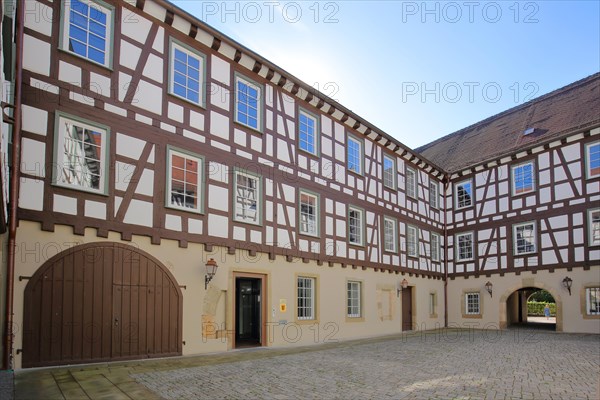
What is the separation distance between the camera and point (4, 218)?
7539 millimetres

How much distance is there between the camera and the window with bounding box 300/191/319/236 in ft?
48.5

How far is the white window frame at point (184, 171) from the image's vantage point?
428 inches

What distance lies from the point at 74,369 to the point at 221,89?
732cm

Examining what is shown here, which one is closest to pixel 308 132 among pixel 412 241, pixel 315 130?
pixel 315 130

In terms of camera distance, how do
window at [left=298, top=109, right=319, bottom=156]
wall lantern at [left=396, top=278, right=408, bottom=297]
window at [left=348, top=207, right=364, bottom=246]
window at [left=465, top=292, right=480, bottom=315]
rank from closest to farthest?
window at [left=298, top=109, right=319, bottom=156] → window at [left=348, top=207, right=364, bottom=246] → wall lantern at [left=396, top=278, right=408, bottom=297] → window at [left=465, top=292, right=480, bottom=315]

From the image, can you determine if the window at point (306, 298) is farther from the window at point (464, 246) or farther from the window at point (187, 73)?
the window at point (464, 246)

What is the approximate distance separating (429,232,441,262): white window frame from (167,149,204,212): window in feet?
45.4

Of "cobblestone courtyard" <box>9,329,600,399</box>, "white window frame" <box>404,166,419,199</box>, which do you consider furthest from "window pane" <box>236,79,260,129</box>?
"white window frame" <box>404,166,419,199</box>

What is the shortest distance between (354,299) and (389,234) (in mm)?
3582

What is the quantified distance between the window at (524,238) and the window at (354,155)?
818cm

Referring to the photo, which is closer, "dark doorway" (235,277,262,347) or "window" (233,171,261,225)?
"window" (233,171,261,225)

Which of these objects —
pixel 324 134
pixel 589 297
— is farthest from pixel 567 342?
pixel 324 134

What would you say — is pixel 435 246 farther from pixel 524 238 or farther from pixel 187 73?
pixel 187 73

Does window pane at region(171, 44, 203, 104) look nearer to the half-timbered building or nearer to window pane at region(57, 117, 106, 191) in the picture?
the half-timbered building
